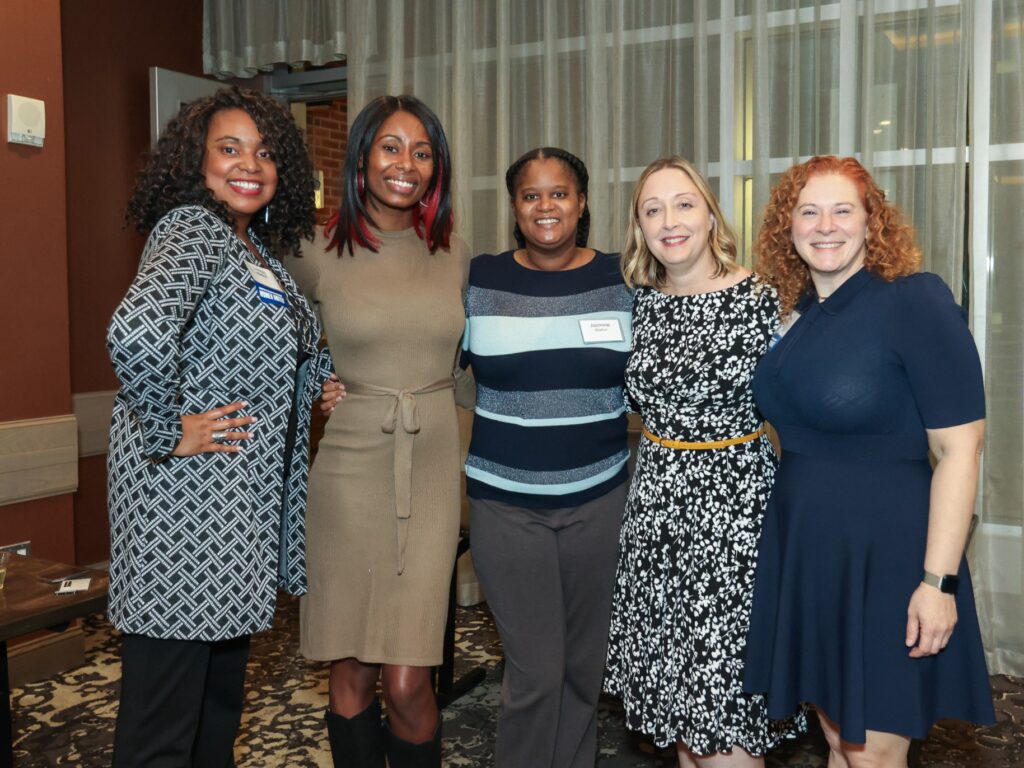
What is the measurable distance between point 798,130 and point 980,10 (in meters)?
0.79

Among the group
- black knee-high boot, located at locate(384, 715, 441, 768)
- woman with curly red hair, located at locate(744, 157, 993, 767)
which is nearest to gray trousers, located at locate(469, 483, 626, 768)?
black knee-high boot, located at locate(384, 715, 441, 768)

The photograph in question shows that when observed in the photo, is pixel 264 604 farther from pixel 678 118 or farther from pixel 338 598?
pixel 678 118

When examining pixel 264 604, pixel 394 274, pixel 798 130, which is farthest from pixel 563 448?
pixel 798 130

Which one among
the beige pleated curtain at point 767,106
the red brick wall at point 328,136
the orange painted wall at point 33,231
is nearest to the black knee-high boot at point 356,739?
the orange painted wall at point 33,231

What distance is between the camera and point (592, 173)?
4480 millimetres

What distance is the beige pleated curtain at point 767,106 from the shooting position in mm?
3723

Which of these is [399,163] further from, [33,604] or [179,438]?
[33,604]

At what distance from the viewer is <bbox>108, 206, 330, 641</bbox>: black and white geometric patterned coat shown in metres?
1.76

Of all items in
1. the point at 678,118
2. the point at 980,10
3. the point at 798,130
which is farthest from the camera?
the point at 678,118

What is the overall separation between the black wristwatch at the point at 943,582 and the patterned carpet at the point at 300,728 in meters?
1.04

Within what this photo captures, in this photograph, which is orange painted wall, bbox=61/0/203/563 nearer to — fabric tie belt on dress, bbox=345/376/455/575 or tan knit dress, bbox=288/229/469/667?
tan knit dress, bbox=288/229/469/667

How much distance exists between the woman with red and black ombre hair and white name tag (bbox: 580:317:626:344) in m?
0.32

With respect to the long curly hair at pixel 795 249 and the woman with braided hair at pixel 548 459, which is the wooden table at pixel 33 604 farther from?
the long curly hair at pixel 795 249

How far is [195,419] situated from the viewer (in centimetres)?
183
